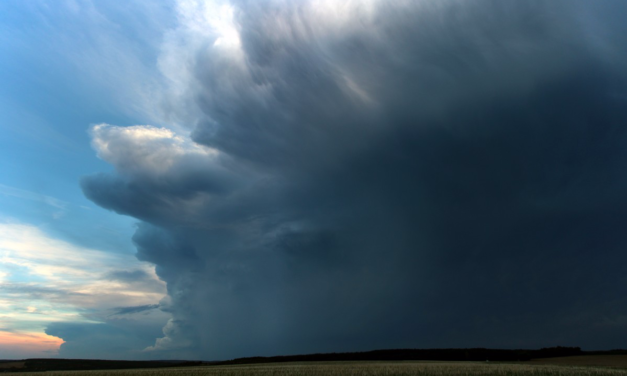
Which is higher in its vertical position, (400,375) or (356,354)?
(400,375)

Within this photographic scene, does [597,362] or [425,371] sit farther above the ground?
[425,371]

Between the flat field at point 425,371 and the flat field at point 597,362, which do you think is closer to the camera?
the flat field at point 425,371

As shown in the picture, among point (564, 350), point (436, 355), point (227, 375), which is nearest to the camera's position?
point (227, 375)

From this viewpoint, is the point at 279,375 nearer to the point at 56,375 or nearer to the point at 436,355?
the point at 56,375

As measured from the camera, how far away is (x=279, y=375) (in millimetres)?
54406

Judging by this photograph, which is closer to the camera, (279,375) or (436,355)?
(279,375)

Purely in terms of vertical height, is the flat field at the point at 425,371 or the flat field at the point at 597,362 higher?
the flat field at the point at 425,371

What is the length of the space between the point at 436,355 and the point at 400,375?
125628 mm

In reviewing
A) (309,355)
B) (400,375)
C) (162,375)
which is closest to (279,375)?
(400,375)

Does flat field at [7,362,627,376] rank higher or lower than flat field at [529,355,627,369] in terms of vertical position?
higher

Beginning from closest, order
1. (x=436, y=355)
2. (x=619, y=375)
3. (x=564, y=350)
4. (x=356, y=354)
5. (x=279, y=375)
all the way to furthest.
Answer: (x=619, y=375) → (x=279, y=375) → (x=564, y=350) → (x=436, y=355) → (x=356, y=354)

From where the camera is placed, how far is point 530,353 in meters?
125

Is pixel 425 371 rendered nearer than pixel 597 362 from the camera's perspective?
Yes

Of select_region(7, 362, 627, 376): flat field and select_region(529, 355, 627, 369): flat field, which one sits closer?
select_region(7, 362, 627, 376): flat field
